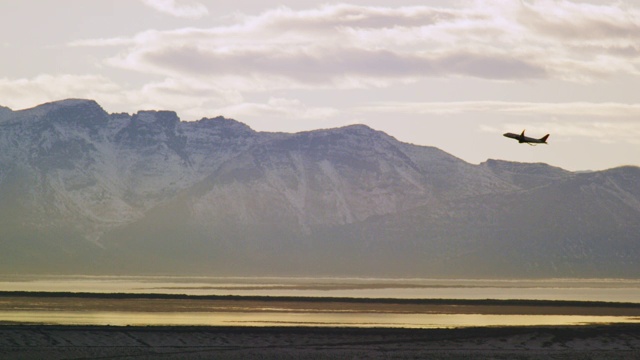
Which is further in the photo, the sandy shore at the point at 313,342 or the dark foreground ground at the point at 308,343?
the sandy shore at the point at 313,342

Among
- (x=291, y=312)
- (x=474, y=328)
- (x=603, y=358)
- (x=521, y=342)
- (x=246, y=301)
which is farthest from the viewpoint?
(x=246, y=301)

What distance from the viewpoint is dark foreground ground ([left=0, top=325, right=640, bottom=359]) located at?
103062mm

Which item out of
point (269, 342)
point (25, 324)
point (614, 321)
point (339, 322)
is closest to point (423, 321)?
point (339, 322)

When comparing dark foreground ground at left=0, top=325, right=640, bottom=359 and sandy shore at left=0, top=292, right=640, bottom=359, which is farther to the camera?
sandy shore at left=0, top=292, right=640, bottom=359

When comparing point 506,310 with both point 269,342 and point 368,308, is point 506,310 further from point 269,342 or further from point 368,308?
point 269,342

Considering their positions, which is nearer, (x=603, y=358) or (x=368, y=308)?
(x=603, y=358)

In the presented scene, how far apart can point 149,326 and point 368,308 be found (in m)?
49.3

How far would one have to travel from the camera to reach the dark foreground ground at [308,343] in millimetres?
103062

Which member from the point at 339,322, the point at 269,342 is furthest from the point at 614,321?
the point at 269,342

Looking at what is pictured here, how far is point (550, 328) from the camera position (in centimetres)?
12519

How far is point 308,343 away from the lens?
110812 mm

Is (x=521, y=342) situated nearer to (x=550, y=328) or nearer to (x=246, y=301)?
(x=550, y=328)

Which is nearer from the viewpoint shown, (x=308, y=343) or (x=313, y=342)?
(x=308, y=343)

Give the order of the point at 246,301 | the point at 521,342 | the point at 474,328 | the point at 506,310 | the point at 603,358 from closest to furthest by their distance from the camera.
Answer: the point at 603,358
the point at 521,342
the point at 474,328
the point at 506,310
the point at 246,301
